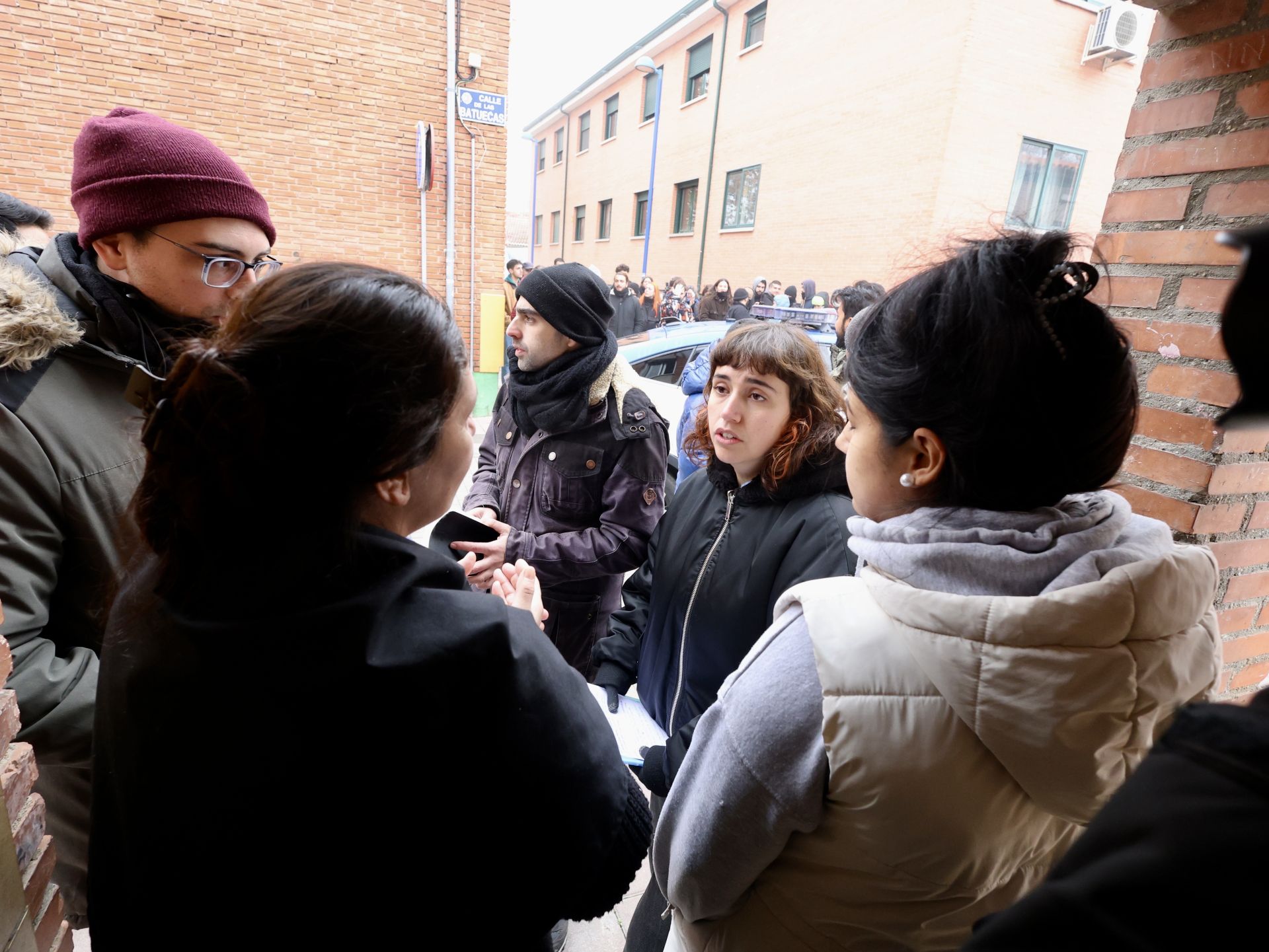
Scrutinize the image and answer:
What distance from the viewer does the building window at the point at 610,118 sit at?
73.3ft

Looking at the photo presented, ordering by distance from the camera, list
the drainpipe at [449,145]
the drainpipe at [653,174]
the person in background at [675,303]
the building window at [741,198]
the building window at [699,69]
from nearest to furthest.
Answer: the drainpipe at [449,145]
the person in background at [675,303]
the building window at [741,198]
the building window at [699,69]
the drainpipe at [653,174]

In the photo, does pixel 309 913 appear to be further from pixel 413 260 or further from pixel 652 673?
pixel 413 260

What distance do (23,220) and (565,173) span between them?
84.1 ft

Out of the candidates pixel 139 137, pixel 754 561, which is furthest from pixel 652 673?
pixel 139 137

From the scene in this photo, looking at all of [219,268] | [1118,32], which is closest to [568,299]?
[219,268]

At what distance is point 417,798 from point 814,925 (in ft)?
2.09

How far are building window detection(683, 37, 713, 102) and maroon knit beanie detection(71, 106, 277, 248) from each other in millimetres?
18913

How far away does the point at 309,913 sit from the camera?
2.60ft

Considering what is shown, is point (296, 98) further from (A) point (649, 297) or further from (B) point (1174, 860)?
(B) point (1174, 860)

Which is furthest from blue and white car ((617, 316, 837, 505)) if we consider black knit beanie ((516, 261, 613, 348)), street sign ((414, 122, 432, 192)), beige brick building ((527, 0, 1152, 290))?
street sign ((414, 122, 432, 192))

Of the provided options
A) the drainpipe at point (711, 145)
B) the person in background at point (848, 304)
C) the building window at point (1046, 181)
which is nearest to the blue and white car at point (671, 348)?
the person in background at point (848, 304)

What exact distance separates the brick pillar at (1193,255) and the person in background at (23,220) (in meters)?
3.73

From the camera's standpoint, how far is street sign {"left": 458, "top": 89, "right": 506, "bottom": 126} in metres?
9.95

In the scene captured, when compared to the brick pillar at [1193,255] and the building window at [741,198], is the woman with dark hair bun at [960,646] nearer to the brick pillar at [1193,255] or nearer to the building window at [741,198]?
the brick pillar at [1193,255]
